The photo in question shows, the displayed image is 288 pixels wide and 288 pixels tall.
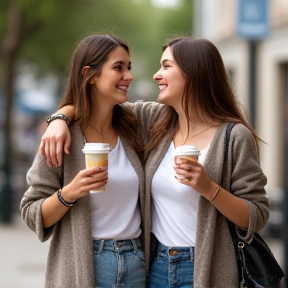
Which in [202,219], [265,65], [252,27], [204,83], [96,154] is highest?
[265,65]

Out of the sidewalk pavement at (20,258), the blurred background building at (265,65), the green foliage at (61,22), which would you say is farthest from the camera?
the green foliage at (61,22)

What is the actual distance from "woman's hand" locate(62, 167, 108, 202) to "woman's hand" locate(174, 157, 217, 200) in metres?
0.31

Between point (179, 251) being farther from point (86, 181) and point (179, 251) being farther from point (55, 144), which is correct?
point (55, 144)

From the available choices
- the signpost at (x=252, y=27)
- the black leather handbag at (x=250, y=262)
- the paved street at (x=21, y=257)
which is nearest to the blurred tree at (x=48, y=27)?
the paved street at (x=21, y=257)

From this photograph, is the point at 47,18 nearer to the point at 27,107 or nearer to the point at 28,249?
the point at 28,249

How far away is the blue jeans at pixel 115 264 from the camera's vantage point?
3730 millimetres

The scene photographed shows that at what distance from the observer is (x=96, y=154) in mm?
3445

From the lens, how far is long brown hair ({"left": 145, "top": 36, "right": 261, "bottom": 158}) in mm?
3793

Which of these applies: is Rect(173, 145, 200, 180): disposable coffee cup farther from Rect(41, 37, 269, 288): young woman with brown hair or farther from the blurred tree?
the blurred tree

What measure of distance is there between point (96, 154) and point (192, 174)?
1.34ft

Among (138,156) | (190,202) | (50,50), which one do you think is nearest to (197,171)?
(190,202)

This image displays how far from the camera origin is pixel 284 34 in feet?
51.3

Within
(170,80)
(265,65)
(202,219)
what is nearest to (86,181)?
(202,219)

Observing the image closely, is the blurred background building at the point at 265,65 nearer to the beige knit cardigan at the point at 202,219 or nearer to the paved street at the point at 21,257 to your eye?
the paved street at the point at 21,257
